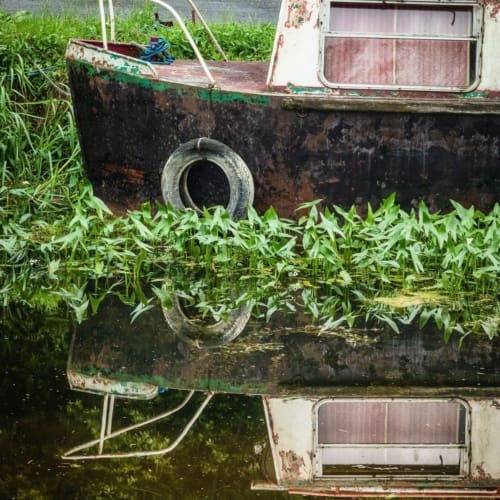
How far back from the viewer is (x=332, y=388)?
5316 mm

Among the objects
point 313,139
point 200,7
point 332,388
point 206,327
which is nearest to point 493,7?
point 313,139

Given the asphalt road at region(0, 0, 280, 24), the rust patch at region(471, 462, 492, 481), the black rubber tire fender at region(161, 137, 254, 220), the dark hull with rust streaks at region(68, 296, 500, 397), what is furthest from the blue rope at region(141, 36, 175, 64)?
the rust patch at region(471, 462, 492, 481)

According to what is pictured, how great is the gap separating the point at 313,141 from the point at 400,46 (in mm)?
886

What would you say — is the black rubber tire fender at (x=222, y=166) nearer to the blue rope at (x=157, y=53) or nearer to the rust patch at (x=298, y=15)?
the rust patch at (x=298, y=15)

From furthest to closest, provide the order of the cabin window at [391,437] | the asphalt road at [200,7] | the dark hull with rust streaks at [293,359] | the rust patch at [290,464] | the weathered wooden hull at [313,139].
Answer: the asphalt road at [200,7]
the weathered wooden hull at [313,139]
the dark hull with rust streaks at [293,359]
the cabin window at [391,437]
the rust patch at [290,464]

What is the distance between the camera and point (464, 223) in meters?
7.42

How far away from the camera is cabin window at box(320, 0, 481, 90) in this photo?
774 centimetres

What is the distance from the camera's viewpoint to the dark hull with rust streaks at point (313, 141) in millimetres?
7738

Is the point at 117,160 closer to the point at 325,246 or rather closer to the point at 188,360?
the point at 325,246

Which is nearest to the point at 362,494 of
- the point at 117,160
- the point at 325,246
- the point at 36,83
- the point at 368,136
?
the point at 325,246

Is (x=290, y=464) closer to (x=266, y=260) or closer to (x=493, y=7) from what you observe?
(x=266, y=260)

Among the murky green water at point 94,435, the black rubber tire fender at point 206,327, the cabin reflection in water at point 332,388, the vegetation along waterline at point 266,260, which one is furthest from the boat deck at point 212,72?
the murky green water at point 94,435

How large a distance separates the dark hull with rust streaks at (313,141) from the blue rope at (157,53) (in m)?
0.94

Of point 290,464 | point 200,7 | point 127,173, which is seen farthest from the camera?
point 200,7
